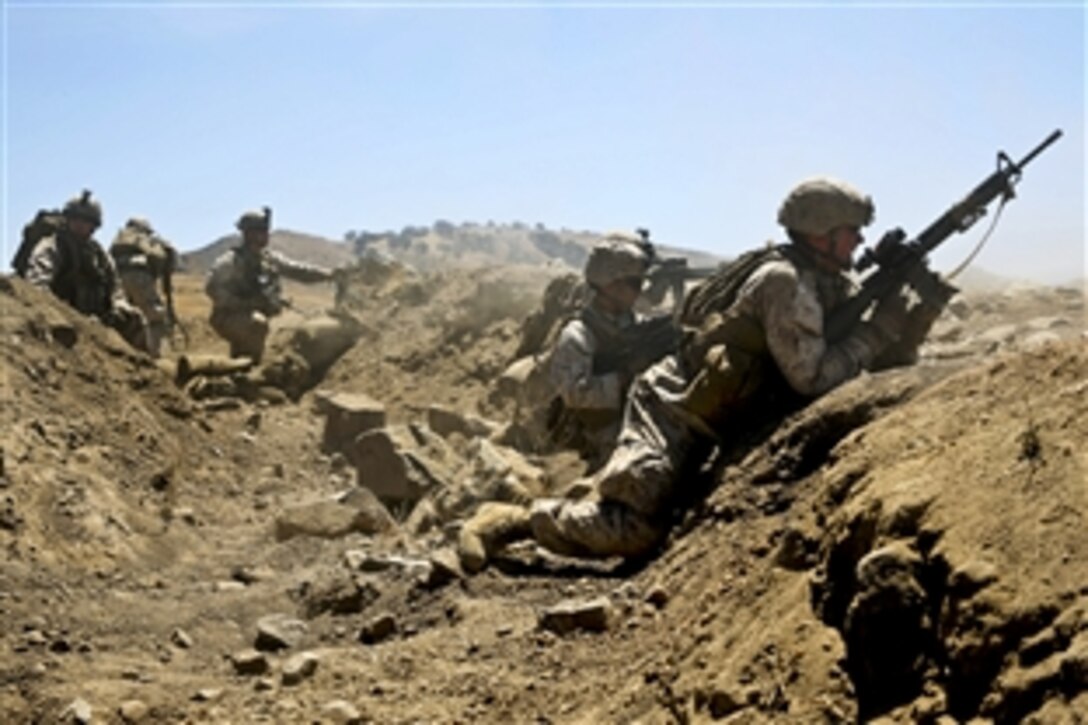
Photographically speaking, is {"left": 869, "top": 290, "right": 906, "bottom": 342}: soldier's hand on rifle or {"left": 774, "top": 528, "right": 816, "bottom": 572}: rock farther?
{"left": 869, "top": 290, "right": 906, "bottom": 342}: soldier's hand on rifle

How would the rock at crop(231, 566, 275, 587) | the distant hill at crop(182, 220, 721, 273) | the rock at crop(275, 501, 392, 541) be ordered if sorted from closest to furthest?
the rock at crop(231, 566, 275, 587)
the rock at crop(275, 501, 392, 541)
the distant hill at crop(182, 220, 721, 273)

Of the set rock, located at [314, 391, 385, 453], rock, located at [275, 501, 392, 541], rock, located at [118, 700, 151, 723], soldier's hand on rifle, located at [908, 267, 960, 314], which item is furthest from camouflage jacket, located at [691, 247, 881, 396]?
rock, located at [314, 391, 385, 453]

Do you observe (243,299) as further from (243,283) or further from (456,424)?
(456,424)

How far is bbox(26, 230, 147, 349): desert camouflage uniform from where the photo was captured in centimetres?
1148

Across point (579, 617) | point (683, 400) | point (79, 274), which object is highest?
point (79, 274)

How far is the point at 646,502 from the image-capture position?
548 centimetres

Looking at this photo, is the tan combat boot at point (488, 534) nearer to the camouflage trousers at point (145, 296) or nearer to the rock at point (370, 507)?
the rock at point (370, 507)

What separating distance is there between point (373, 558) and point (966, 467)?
4097mm

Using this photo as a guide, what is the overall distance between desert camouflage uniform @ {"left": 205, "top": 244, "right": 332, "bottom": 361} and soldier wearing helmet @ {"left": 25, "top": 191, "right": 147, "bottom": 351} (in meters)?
2.34

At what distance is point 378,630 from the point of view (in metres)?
5.36

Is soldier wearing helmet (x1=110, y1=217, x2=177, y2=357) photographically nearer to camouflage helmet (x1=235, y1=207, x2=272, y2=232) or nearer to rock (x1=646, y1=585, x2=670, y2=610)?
camouflage helmet (x1=235, y1=207, x2=272, y2=232)

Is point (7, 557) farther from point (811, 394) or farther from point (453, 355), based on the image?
point (453, 355)

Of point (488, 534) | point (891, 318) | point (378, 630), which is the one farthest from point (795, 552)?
point (488, 534)

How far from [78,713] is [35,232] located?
8.66m
